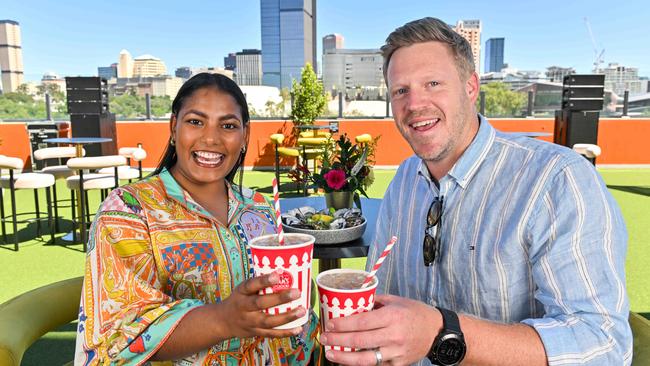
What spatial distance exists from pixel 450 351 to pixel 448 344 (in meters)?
0.02

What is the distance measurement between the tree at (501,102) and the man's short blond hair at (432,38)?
10.7 meters

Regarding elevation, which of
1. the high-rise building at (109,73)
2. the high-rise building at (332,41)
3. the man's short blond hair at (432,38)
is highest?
the high-rise building at (332,41)

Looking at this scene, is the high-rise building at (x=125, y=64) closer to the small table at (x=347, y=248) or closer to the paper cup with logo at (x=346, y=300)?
the small table at (x=347, y=248)

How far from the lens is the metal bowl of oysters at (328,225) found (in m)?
1.97

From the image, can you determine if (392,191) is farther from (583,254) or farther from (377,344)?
(377,344)

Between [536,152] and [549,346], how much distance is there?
51 cm

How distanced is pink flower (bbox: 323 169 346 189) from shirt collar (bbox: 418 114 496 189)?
992 mm

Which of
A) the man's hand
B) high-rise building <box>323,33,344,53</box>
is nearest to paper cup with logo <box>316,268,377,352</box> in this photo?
the man's hand

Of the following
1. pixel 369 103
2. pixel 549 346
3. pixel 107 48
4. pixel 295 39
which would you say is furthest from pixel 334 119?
pixel 295 39

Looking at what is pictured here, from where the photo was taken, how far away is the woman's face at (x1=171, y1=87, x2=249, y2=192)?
4.76 feet

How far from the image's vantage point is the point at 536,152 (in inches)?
47.9


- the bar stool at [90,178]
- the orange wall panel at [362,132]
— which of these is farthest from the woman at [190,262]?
the orange wall panel at [362,132]

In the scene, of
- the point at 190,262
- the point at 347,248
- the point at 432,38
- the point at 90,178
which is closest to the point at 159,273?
the point at 190,262

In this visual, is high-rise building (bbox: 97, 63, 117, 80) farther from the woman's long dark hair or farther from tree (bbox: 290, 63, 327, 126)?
the woman's long dark hair
